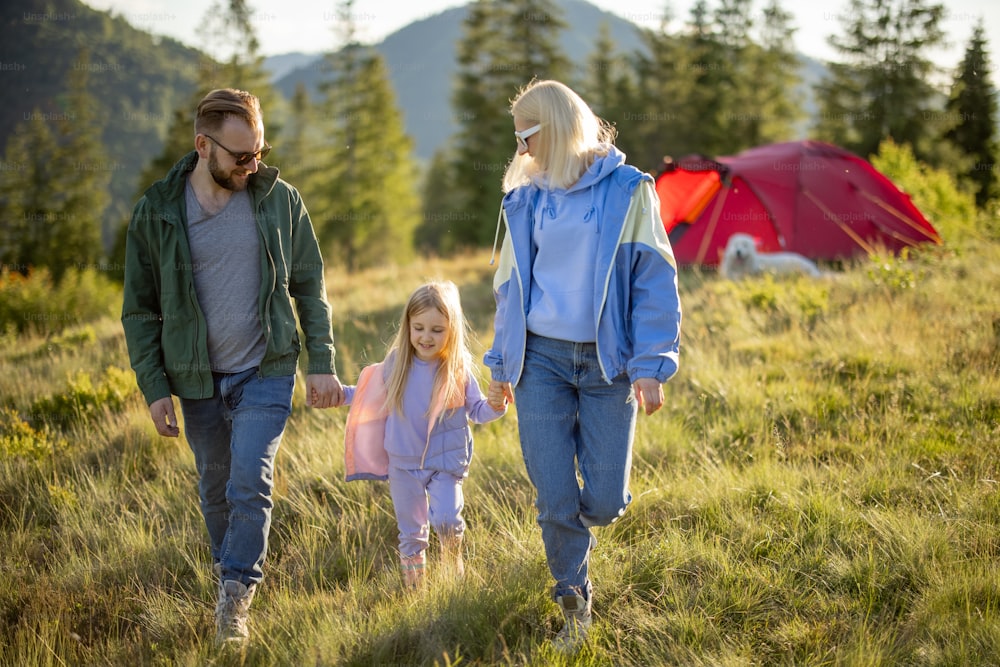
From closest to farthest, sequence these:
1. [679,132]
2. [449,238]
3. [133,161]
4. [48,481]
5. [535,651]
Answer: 1. [535,651]
2. [48,481]
3. [679,132]
4. [449,238]
5. [133,161]

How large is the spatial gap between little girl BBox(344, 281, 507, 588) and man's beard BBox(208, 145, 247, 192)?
87 centimetres

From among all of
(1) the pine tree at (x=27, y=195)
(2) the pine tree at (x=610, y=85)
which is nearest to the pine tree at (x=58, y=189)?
(1) the pine tree at (x=27, y=195)

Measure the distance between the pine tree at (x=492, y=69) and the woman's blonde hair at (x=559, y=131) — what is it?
27898mm

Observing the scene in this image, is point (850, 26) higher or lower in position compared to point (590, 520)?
higher

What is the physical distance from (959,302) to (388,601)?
6.11 m

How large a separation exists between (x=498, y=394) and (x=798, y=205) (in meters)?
9.82

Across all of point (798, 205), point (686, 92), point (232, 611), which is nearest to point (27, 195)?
point (686, 92)

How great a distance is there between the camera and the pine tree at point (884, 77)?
28.1 meters

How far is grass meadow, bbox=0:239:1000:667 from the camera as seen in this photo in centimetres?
266

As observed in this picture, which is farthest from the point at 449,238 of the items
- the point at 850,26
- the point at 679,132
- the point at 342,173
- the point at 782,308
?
the point at 782,308

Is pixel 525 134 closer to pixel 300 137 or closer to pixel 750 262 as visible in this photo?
pixel 750 262

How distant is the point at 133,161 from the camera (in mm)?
85812

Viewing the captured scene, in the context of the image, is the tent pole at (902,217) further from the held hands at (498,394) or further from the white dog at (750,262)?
the held hands at (498,394)

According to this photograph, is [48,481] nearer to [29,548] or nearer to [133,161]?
[29,548]
